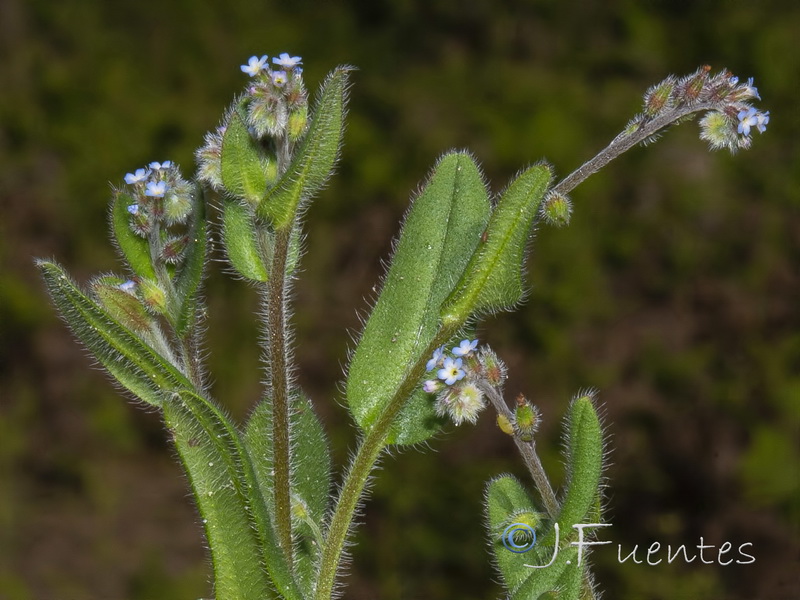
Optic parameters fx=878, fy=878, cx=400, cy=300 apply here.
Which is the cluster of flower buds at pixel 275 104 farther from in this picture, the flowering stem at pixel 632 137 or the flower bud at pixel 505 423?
the flower bud at pixel 505 423

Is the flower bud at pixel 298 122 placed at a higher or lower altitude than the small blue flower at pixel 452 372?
higher

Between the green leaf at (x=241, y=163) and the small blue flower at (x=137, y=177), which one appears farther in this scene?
the small blue flower at (x=137, y=177)

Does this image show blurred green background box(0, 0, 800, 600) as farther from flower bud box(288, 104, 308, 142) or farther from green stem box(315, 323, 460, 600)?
flower bud box(288, 104, 308, 142)

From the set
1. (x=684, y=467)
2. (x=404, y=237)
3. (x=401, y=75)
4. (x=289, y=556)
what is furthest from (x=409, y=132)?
(x=289, y=556)

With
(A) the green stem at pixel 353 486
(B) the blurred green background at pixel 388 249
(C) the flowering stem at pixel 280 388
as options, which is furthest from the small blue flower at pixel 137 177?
(B) the blurred green background at pixel 388 249

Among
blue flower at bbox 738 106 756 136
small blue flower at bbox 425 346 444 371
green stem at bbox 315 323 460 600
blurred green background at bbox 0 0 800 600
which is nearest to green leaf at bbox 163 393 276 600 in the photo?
green stem at bbox 315 323 460 600

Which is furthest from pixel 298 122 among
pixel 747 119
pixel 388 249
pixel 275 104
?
pixel 388 249
